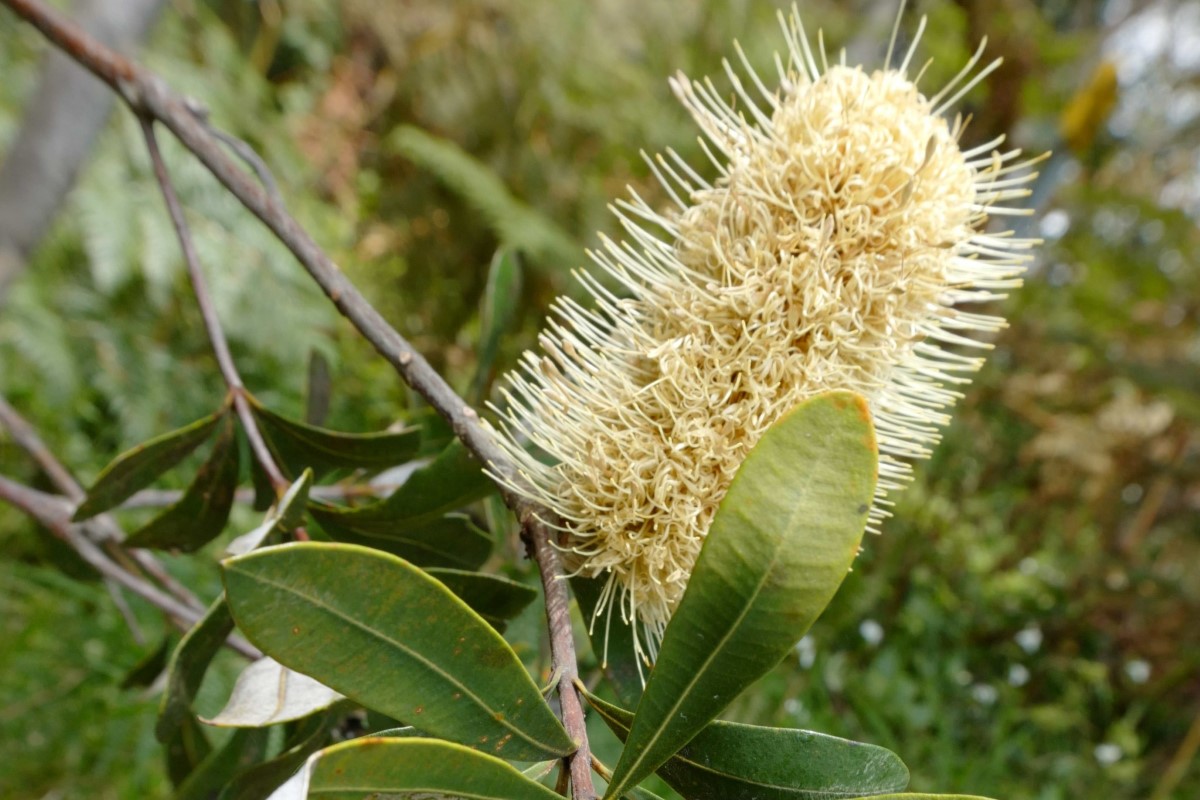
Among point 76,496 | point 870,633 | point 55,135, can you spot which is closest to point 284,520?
point 76,496

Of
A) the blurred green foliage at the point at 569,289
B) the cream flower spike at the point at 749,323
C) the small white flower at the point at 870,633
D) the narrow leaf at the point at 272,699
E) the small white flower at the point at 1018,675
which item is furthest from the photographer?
the small white flower at the point at 1018,675

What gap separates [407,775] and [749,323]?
0.31m

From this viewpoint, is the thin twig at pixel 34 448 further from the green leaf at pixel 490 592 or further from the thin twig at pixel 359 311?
the green leaf at pixel 490 592

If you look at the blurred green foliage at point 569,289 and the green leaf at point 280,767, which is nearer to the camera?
the green leaf at point 280,767

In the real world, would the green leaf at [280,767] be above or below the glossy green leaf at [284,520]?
below

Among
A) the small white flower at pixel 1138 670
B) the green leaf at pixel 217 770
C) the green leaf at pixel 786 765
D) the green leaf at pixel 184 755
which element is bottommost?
the green leaf at pixel 184 755

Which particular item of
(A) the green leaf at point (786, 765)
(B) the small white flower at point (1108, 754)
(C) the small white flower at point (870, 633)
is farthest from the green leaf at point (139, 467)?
(B) the small white flower at point (1108, 754)

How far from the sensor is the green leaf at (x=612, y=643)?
1.76 ft

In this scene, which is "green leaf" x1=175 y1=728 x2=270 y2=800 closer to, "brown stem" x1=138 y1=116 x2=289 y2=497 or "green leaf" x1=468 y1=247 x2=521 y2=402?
"brown stem" x1=138 y1=116 x2=289 y2=497

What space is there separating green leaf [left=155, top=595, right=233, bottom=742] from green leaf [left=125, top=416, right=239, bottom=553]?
0.48 feet

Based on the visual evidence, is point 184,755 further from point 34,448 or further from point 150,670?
point 34,448

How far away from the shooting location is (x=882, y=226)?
0.52 meters

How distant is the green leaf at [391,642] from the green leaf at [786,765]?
54mm

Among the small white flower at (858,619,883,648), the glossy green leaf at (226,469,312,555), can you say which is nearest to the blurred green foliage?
the small white flower at (858,619,883,648)
